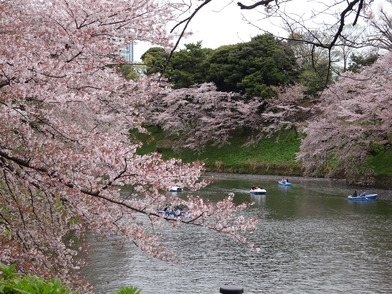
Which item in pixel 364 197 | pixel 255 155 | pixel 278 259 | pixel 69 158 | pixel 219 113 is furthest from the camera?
pixel 219 113

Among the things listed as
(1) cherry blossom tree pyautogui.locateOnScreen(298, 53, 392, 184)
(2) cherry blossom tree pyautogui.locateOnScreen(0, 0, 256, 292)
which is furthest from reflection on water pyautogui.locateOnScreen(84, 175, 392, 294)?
(1) cherry blossom tree pyautogui.locateOnScreen(298, 53, 392, 184)

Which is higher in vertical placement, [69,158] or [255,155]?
[69,158]

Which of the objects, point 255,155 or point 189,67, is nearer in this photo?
point 255,155

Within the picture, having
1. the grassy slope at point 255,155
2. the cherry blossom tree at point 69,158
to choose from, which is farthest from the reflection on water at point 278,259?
the grassy slope at point 255,155

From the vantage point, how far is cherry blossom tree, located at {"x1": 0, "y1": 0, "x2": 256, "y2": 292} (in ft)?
15.4

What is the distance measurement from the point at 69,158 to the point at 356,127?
23.0 meters

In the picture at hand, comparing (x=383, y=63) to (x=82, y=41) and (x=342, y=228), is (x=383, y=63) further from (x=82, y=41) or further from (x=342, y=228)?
(x=82, y=41)

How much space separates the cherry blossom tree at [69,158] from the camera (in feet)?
15.4

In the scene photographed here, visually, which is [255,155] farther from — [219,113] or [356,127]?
[356,127]

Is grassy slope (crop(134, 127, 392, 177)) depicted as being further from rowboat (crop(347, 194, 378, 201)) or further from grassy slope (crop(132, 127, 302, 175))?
rowboat (crop(347, 194, 378, 201))

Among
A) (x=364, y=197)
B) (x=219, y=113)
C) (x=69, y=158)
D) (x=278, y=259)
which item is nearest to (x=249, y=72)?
(x=219, y=113)

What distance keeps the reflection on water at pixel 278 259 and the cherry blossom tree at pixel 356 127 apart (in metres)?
7.11

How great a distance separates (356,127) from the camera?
25188 mm

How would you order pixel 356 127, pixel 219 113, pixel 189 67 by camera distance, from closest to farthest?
pixel 356 127, pixel 219 113, pixel 189 67
